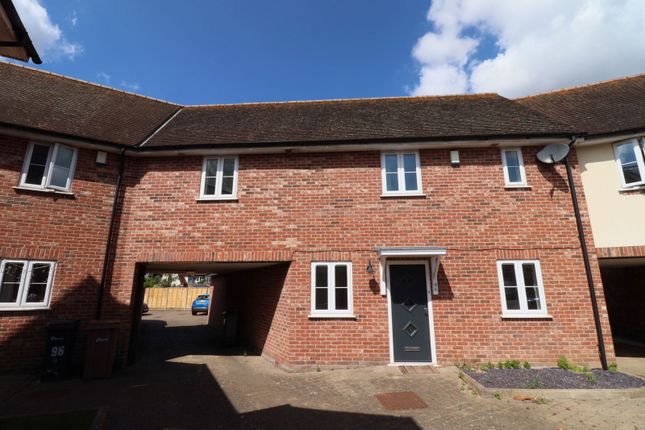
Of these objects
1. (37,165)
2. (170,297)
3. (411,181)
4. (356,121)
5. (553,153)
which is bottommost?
(170,297)

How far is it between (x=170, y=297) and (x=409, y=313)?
2749 cm

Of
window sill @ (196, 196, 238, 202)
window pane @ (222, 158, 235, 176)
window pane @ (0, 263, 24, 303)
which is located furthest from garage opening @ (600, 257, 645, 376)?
window pane @ (0, 263, 24, 303)

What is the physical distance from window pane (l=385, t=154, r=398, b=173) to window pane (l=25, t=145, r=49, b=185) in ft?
26.8

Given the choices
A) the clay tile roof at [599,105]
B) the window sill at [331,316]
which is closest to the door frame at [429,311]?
the window sill at [331,316]

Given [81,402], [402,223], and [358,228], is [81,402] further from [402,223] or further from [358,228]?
[402,223]

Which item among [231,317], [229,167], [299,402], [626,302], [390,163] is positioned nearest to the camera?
[299,402]

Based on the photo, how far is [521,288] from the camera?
24.7ft

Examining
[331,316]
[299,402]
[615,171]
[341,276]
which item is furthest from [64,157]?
[615,171]

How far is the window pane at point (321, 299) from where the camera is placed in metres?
7.73

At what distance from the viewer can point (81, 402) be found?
5512mm

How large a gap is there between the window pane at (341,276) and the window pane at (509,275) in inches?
141

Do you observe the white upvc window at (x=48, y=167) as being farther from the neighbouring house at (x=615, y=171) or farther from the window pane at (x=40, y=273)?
the neighbouring house at (x=615, y=171)

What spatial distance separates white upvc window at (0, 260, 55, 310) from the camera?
716 cm

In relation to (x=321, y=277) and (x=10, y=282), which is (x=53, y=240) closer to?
(x=10, y=282)
